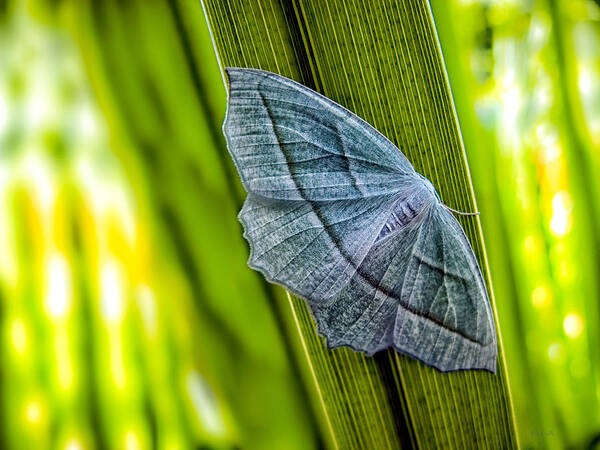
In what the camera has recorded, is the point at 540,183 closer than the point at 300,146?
No

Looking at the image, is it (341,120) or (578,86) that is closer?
(341,120)

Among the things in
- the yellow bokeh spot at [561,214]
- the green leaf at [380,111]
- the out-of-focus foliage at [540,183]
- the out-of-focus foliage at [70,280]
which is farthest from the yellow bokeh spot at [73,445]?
the yellow bokeh spot at [561,214]

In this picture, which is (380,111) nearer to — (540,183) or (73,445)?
(540,183)

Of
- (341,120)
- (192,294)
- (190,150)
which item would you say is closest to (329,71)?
(341,120)

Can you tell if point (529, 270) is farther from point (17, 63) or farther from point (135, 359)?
point (17, 63)

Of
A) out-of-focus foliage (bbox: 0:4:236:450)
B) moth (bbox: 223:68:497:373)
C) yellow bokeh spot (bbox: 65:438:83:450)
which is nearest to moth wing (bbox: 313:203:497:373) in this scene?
moth (bbox: 223:68:497:373)

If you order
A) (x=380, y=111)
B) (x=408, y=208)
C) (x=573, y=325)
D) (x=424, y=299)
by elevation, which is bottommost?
(x=573, y=325)

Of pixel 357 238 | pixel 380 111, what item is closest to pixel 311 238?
pixel 357 238
